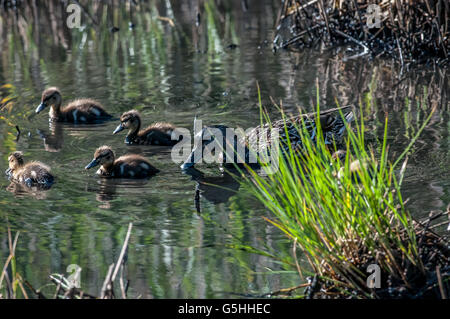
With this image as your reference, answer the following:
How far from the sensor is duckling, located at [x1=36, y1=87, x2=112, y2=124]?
22.5 ft

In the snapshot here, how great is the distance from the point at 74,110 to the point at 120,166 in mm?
1794

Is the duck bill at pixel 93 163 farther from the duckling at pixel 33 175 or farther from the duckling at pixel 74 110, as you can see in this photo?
the duckling at pixel 74 110

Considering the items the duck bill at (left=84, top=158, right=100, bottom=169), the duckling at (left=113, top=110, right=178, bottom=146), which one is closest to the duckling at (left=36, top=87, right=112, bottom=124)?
the duckling at (left=113, top=110, right=178, bottom=146)

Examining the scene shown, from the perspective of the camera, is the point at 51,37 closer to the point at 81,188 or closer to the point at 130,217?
the point at 81,188

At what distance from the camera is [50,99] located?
23.3 feet

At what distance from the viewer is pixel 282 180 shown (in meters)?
3.25

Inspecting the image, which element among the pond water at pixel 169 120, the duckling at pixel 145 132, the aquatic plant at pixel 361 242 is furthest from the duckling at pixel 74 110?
the aquatic plant at pixel 361 242

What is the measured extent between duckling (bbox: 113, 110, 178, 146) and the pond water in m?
0.11

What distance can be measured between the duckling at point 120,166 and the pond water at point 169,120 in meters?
0.09

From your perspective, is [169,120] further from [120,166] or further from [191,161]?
[120,166]

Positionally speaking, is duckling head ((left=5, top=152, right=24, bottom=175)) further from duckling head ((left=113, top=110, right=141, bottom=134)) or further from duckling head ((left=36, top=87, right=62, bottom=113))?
duckling head ((left=36, top=87, right=62, bottom=113))

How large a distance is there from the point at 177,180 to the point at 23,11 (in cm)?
850

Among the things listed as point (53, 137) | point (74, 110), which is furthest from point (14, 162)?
point (74, 110)

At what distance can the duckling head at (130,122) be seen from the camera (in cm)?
627
